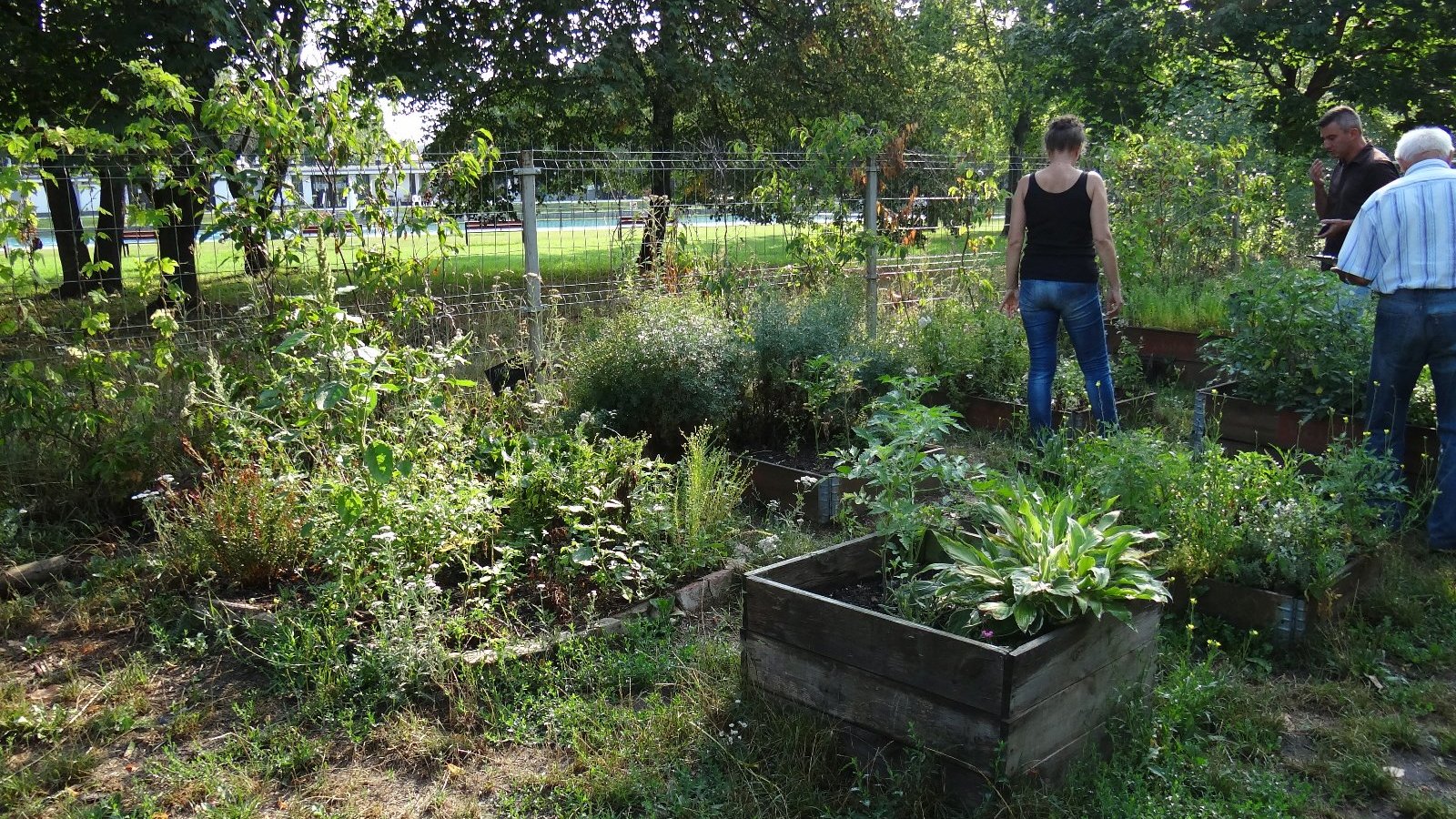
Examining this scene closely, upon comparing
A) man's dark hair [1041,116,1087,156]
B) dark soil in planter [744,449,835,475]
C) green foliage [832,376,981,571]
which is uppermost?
man's dark hair [1041,116,1087,156]

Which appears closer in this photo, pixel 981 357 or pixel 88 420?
pixel 88 420

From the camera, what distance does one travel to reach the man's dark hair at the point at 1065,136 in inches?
215

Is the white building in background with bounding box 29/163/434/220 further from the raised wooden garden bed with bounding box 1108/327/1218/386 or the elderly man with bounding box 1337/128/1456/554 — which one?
the raised wooden garden bed with bounding box 1108/327/1218/386

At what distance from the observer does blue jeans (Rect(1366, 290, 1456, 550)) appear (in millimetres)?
4598

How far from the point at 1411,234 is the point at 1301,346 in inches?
42.5

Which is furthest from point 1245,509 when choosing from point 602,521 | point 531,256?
point 531,256

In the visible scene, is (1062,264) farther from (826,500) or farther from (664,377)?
(664,377)

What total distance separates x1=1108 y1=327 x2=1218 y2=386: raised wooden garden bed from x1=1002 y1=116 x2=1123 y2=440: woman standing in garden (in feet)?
8.27

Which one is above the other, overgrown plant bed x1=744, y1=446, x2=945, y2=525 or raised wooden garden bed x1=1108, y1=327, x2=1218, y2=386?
raised wooden garden bed x1=1108, y1=327, x2=1218, y2=386

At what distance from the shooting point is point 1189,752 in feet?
10.1

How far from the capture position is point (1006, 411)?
264 inches

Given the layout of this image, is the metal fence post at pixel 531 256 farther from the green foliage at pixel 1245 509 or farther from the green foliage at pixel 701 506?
the green foliage at pixel 1245 509

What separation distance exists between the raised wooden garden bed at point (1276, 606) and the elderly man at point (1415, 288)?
0.95 metres

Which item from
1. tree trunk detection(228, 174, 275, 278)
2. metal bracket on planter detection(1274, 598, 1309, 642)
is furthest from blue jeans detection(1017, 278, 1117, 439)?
tree trunk detection(228, 174, 275, 278)
